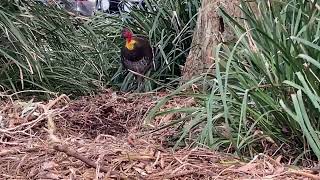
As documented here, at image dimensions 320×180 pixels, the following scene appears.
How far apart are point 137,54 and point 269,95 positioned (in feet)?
8.93

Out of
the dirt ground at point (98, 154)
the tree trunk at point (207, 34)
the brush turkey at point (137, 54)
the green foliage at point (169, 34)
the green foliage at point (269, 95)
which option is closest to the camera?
the dirt ground at point (98, 154)

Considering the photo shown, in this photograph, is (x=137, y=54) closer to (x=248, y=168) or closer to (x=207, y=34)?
(x=207, y=34)

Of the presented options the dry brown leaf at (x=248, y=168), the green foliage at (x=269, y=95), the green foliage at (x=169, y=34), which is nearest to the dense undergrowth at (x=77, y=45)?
the green foliage at (x=169, y=34)

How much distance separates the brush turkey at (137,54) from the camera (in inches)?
227

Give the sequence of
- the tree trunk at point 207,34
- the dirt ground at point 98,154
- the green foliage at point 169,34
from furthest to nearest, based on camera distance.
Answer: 1. the green foliage at point 169,34
2. the tree trunk at point 207,34
3. the dirt ground at point 98,154

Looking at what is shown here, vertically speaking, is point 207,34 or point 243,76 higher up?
point 243,76

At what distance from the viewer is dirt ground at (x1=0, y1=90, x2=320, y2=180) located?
8.50ft

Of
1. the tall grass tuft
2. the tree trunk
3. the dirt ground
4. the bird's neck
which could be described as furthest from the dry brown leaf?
the bird's neck

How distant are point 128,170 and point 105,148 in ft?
1.15

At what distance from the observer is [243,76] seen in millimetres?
3281

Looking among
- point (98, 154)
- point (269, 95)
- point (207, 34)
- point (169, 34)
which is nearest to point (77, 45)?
point (169, 34)

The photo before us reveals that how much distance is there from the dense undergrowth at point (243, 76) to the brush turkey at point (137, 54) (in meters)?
0.48

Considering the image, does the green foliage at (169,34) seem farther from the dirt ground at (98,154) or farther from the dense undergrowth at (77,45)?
the dirt ground at (98,154)

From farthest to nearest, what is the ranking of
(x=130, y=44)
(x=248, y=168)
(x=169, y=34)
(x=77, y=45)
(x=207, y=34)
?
1. (x=169, y=34)
2. (x=130, y=44)
3. (x=77, y=45)
4. (x=207, y=34)
5. (x=248, y=168)
